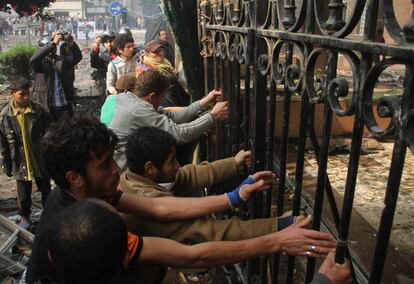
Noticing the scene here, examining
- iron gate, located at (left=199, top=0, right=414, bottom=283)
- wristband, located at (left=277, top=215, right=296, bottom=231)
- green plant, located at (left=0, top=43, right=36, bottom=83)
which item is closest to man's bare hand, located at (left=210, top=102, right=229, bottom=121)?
iron gate, located at (left=199, top=0, right=414, bottom=283)

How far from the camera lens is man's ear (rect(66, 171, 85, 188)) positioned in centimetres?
169

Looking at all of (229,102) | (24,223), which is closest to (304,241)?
(229,102)

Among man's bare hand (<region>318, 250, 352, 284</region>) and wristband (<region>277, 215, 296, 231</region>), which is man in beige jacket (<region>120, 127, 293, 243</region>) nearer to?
wristband (<region>277, 215, 296, 231</region>)

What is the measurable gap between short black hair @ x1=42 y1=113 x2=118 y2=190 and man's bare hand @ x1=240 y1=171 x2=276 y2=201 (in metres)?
0.71

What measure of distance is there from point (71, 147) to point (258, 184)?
0.91m

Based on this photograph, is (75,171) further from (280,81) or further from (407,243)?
(407,243)

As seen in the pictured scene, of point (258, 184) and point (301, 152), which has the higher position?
point (301, 152)

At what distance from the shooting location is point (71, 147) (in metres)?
1.69

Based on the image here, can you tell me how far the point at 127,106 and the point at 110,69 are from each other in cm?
328

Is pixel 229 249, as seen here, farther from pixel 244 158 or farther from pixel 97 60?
pixel 97 60

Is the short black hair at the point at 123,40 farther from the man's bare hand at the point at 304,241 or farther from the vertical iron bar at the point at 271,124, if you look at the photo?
the man's bare hand at the point at 304,241

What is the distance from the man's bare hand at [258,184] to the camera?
203cm

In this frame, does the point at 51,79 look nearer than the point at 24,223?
No

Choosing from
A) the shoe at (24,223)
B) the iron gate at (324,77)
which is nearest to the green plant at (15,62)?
the shoe at (24,223)
